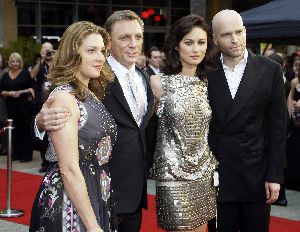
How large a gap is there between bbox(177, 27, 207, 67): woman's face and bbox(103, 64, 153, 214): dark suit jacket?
423mm

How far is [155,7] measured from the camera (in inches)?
947

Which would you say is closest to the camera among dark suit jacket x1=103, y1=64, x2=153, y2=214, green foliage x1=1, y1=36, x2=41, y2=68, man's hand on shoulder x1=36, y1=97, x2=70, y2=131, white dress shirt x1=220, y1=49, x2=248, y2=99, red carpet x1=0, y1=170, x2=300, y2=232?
man's hand on shoulder x1=36, y1=97, x2=70, y2=131

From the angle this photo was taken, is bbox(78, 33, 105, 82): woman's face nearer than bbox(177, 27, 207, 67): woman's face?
Yes

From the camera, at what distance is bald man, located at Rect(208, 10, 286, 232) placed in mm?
3842

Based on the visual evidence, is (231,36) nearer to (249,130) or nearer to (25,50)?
(249,130)

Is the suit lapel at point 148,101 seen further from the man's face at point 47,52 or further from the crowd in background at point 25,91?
the man's face at point 47,52

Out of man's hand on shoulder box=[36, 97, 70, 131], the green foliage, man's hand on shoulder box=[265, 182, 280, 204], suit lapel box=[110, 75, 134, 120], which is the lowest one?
man's hand on shoulder box=[265, 182, 280, 204]

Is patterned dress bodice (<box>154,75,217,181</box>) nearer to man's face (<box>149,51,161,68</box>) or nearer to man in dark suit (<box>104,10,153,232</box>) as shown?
man in dark suit (<box>104,10,153,232</box>)

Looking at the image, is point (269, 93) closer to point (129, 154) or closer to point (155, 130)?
point (155, 130)

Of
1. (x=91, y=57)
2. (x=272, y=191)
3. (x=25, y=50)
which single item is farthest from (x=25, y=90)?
(x=91, y=57)

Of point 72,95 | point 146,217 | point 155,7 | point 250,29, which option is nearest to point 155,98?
point 72,95

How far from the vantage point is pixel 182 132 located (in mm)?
3662

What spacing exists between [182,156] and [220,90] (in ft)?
1.78

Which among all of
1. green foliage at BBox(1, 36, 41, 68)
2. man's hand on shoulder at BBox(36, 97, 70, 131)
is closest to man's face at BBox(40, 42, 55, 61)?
green foliage at BBox(1, 36, 41, 68)
